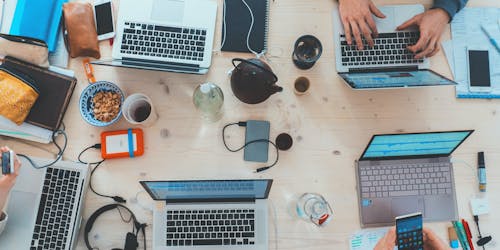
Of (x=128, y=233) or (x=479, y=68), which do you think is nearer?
(x=128, y=233)

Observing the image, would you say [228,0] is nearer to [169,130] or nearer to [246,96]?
[246,96]

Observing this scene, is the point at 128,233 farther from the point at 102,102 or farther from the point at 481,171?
the point at 481,171

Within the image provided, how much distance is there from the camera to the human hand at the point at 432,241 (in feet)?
3.55

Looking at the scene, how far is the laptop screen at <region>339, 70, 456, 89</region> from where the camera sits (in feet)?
3.61

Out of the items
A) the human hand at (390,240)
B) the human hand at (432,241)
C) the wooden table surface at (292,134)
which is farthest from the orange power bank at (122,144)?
the human hand at (432,241)

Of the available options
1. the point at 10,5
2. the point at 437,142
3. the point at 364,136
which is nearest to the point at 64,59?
the point at 10,5

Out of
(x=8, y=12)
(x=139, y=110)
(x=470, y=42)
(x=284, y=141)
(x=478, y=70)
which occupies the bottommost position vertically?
(x=284, y=141)

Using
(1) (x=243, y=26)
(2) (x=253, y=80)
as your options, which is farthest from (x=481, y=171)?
(1) (x=243, y=26)

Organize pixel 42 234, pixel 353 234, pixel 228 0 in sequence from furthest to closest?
pixel 228 0, pixel 353 234, pixel 42 234

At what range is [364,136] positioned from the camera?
1.22m

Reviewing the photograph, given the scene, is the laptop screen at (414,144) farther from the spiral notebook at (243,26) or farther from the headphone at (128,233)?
the headphone at (128,233)

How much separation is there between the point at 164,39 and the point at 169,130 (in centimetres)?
30

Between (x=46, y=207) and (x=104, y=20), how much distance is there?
62 cm

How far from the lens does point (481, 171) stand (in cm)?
120
